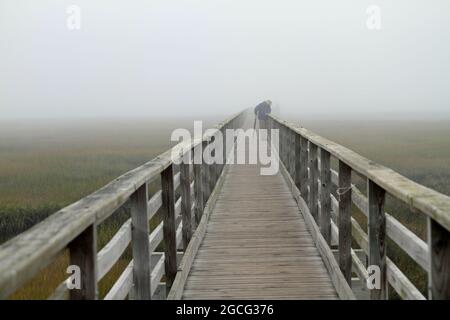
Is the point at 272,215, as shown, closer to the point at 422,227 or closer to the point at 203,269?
the point at 203,269

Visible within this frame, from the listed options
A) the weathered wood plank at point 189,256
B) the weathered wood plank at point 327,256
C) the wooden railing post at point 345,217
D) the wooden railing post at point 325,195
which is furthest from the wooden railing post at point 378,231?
the wooden railing post at point 325,195

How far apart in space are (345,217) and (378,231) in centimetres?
104

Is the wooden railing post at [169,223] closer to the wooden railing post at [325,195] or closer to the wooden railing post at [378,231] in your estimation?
the wooden railing post at [325,195]

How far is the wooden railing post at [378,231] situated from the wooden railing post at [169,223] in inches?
60.1

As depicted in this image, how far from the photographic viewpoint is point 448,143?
2834 centimetres

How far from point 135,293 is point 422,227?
6980 mm

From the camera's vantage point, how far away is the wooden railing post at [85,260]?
7.52 ft

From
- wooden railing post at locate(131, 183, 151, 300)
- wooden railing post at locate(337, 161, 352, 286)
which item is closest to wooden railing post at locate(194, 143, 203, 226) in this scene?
wooden railing post at locate(337, 161, 352, 286)

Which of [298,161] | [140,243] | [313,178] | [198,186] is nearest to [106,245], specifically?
[140,243]

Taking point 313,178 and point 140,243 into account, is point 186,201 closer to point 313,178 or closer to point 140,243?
point 313,178

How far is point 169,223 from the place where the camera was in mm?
4391

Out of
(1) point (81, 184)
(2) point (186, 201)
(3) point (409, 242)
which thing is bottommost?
(1) point (81, 184)

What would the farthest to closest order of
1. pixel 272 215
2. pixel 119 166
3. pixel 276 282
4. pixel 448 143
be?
pixel 448 143 → pixel 119 166 → pixel 272 215 → pixel 276 282
